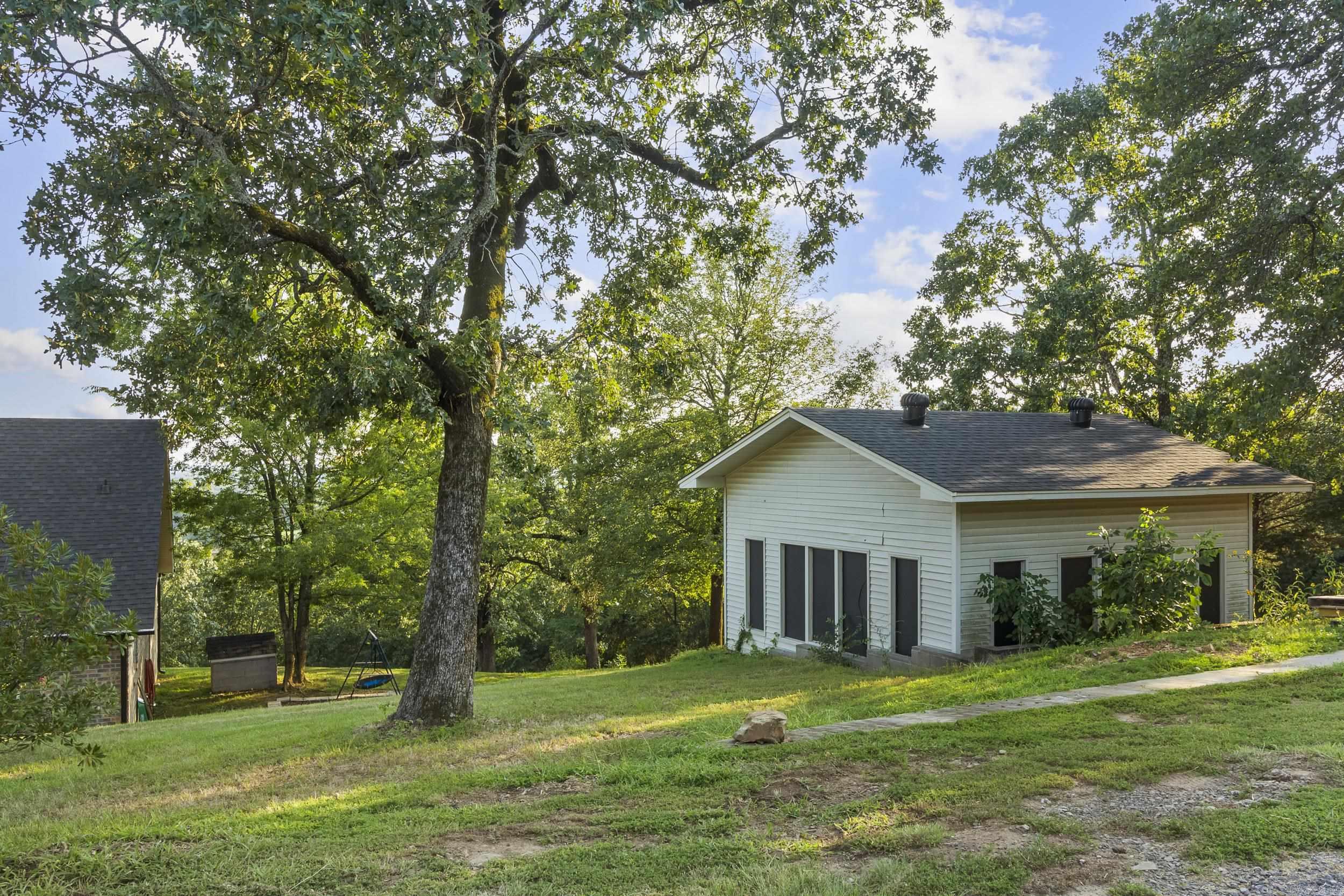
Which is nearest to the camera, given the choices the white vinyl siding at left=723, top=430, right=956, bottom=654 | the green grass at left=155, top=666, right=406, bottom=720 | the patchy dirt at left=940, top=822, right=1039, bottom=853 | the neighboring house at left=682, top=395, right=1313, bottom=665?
the patchy dirt at left=940, top=822, right=1039, bottom=853

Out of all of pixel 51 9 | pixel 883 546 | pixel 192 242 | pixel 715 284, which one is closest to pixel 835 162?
pixel 883 546

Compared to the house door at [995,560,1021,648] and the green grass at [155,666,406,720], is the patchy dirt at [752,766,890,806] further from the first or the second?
the green grass at [155,666,406,720]

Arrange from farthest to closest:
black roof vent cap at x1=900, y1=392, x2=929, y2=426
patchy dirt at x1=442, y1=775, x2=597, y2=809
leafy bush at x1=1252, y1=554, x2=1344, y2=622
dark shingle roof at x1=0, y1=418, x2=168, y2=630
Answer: black roof vent cap at x1=900, y1=392, x2=929, y2=426
dark shingle roof at x1=0, y1=418, x2=168, y2=630
leafy bush at x1=1252, y1=554, x2=1344, y2=622
patchy dirt at x1=442, y1=775, x2=597, y2=809

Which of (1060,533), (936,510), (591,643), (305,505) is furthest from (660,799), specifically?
(591,643)

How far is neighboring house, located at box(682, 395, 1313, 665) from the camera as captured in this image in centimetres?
1481

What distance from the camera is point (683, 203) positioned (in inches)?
509

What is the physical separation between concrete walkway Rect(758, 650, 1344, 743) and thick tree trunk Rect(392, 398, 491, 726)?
15.3 ft

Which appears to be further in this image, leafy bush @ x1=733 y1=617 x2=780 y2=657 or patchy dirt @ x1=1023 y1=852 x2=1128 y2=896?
leafy bush @ x1=733 y1=617 x2=780 y2=657

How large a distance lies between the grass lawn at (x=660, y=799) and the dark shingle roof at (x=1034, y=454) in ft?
14.1

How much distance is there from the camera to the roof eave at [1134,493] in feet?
46.2

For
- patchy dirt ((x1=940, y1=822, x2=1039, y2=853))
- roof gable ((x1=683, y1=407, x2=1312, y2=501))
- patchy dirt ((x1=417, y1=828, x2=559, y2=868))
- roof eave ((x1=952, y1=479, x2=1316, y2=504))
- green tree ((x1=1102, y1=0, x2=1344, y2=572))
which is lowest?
patchy dirt ((x1=417, y1=828, x2=559, y2=868))

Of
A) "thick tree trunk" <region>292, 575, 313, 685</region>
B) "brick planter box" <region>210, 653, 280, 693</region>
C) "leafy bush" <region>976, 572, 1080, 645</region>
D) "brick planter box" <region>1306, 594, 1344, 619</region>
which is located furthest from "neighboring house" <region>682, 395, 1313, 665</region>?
"brick planter box" <region>210, 653, 280, 693</region>

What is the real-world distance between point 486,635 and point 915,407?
20.6 meters

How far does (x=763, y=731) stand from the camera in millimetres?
7723
